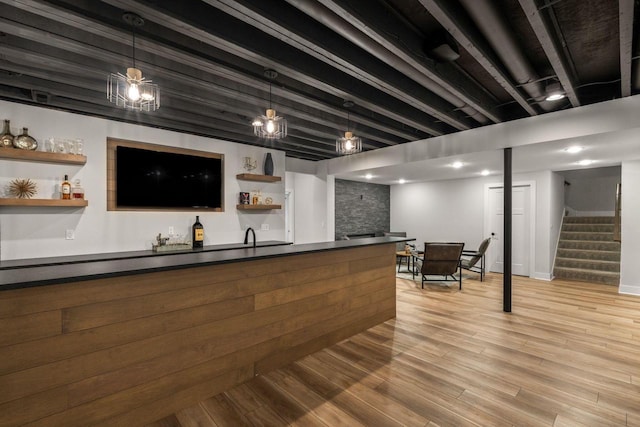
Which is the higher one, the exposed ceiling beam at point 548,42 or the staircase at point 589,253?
the exposed ceiling beam at point 548,42

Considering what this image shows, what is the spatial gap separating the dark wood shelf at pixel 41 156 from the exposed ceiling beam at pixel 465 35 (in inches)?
143

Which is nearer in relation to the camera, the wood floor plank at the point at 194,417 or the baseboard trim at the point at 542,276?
the wood floor plank at the point at 194,417

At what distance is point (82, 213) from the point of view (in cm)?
345

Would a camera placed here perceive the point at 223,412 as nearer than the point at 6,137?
Yes

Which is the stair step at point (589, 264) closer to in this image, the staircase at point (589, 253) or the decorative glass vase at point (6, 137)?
the staircase at point (589, 253)

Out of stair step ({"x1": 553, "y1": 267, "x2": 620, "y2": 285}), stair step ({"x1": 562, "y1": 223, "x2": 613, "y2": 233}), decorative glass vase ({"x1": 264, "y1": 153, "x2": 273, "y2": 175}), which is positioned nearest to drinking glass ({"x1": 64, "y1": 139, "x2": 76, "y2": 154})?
decorative glass vase ({"x1": 264, "y1": 153, "x2": 273, "y2": 175})

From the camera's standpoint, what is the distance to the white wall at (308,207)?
6.95 m

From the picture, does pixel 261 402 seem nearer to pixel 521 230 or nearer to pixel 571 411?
pixel 571 411

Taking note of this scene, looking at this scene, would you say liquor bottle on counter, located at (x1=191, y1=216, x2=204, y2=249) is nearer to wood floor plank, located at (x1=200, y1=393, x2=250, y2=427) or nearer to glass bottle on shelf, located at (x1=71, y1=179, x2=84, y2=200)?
glass bottle on shelf, located at (x1=71, y1=179, x2=84, y2=200)

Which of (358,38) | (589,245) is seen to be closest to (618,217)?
(589,245)

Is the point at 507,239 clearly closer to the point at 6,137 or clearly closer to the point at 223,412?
the point at 223,412

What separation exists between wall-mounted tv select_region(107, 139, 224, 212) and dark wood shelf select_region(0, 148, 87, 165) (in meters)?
0.39

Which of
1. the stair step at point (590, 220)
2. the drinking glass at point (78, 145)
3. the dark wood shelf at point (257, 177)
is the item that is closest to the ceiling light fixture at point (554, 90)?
the dark wood shelf at point (257, 177)

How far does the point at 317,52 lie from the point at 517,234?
6.57 m
